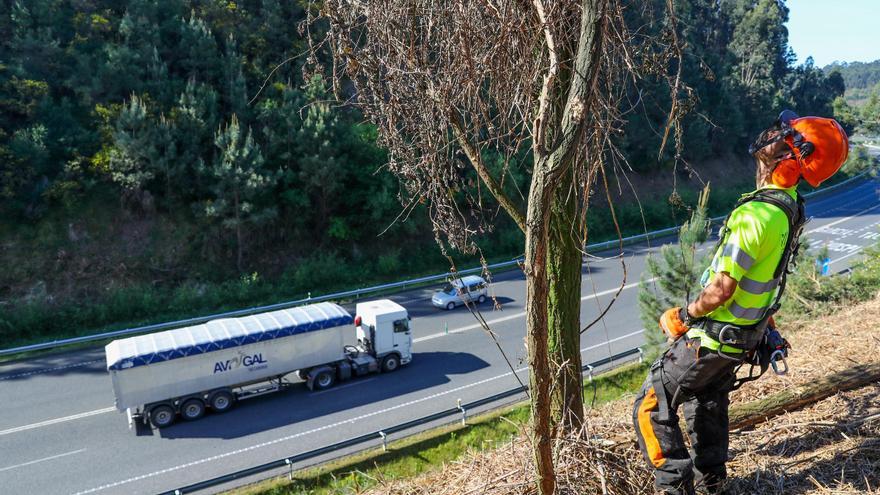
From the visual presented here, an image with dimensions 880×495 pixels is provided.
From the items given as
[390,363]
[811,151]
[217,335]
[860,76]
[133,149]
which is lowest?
[390,363]

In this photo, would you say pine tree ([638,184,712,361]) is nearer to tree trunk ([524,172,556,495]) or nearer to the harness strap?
the harness strap

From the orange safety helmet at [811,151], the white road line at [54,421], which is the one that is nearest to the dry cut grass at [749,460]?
the orange safety helmet at [811,151]

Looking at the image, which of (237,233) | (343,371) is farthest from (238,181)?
(343,371)

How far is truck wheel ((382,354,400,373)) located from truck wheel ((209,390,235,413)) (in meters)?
4.23

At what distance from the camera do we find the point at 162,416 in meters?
14.0

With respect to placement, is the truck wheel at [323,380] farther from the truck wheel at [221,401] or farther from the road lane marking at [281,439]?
the truck wheel at [221,401]

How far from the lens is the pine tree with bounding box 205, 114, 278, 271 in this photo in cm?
2350

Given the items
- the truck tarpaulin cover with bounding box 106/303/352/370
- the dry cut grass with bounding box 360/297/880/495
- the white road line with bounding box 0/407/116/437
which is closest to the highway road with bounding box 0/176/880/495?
the white road line with bounding box 0/407/116/437

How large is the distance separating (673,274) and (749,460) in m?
9.78

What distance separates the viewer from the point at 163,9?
2797cm

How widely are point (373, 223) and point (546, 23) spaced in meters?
25.2

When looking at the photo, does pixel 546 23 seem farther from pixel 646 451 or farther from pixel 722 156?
pixel 722 156

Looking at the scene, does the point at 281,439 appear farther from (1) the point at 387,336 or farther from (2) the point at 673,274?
(2) the point at 673,274

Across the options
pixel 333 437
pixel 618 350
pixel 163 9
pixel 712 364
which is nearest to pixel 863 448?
pixel 712 364
